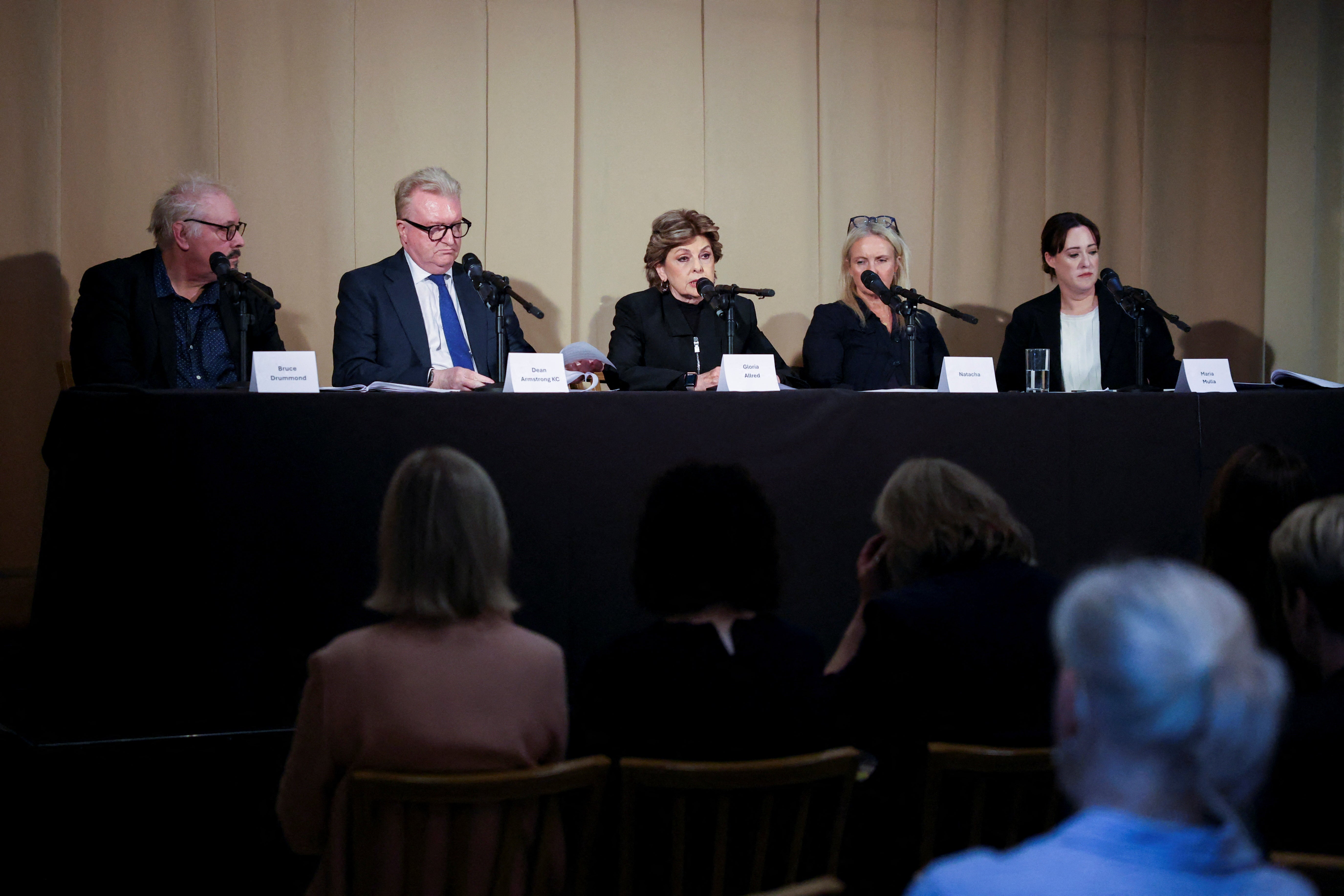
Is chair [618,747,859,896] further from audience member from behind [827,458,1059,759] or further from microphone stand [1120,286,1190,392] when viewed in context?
microphone stand [1120,286,1190,392]

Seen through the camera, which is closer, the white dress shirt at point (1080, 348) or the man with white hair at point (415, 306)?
the man with white hair at point (415, 306)

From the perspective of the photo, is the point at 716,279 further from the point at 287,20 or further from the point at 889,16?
the point at 287,20

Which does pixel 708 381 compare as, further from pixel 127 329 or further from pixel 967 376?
pixel 127 329

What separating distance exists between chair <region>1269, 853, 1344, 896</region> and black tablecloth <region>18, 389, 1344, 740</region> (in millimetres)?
1595

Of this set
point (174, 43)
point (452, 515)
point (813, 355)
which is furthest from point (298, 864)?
point (174, 43)

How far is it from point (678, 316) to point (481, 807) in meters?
2.51

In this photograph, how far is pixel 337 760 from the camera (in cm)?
133

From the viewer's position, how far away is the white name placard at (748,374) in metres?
2.64

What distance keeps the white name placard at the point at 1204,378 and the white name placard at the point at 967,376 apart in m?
0.49

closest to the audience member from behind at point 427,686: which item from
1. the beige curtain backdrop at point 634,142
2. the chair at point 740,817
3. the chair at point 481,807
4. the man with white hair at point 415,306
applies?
the chair at point 481,807

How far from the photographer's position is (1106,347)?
3.60m

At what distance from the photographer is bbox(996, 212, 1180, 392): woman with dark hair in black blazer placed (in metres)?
3.60

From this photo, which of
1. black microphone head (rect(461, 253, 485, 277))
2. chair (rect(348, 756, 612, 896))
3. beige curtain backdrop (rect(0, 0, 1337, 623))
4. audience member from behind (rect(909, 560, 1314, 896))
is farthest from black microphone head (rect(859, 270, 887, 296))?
audience member from behind (rect(909, 560, 1314, 896))

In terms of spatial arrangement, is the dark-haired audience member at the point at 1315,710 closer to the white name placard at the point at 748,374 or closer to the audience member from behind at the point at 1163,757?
the audience member from behind at the point at 1163,757
